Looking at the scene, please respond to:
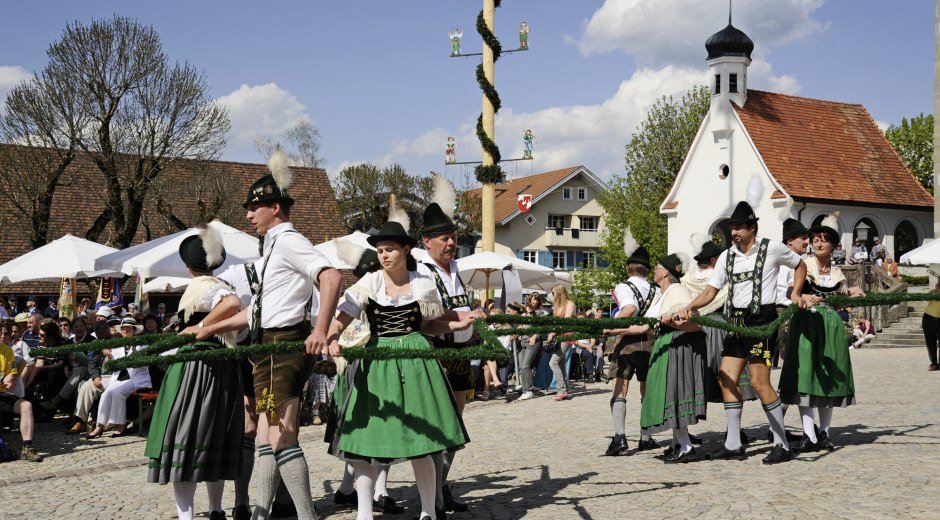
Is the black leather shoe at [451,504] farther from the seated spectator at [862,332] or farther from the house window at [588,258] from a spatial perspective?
the house window at [588,258]

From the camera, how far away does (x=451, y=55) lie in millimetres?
18828

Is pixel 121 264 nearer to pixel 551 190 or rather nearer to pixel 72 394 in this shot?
pixel 72 394

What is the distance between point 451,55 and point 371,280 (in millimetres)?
13721

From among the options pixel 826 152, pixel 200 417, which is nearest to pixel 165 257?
pixel 200 417

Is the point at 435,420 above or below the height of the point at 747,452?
above

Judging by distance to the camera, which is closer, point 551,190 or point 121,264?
point 121,264

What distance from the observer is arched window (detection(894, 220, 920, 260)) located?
49294 mm

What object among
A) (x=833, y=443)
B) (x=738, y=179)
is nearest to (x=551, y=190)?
(x=738, y=179)

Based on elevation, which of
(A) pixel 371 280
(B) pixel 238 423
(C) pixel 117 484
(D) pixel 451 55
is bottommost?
(C) pixel 117 484

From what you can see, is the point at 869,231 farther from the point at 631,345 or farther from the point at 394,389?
the point at 394,389

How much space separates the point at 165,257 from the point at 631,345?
308 inches

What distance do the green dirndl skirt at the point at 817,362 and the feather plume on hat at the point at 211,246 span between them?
5.25 m

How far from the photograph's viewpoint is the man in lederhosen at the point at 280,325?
5.54 metres

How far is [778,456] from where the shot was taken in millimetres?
8141
